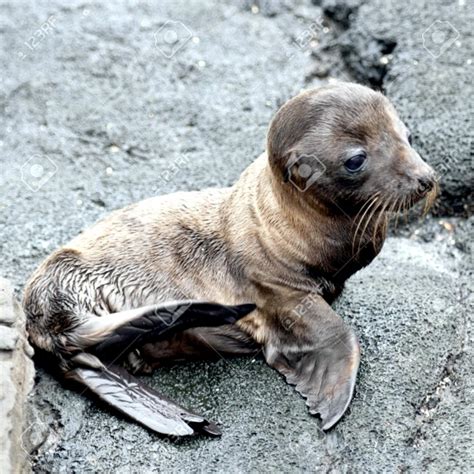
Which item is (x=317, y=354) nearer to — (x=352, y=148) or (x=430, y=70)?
(x=352, y=148)

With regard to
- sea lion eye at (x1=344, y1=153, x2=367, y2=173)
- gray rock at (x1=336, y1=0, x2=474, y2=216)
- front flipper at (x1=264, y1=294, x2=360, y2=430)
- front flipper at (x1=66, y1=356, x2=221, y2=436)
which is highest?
sea lion eye at (x1=344, y1=153, x2=367, y2=173)

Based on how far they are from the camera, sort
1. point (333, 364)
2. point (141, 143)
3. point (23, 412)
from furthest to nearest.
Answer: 1. point (141, 143)
2. point (333, 364)
3. point (23, 412)

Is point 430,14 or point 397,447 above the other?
point 430,14

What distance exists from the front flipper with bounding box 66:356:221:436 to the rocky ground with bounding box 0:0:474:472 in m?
0.07

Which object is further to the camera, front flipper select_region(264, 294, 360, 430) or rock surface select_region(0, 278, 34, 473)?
front flipper select_region(264, 294, 360, 430)

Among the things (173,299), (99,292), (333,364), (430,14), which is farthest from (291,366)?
(430,14)

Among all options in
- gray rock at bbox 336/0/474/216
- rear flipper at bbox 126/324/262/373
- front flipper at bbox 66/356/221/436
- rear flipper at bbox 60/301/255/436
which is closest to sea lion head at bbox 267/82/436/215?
rear flipper at bbox 60/301/255/436

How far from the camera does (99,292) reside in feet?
17.5

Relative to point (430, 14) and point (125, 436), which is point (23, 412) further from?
point (430, 14)

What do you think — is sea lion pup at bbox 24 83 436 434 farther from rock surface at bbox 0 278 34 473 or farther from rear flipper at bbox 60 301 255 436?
rock surface at bbox 0 278 34 473

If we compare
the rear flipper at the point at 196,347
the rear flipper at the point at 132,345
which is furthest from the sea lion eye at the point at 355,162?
the rear flipper at the point at 196,347

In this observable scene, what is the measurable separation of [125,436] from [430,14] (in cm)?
434

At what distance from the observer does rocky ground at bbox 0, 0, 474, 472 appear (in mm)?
4828

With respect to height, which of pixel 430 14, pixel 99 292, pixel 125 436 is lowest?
pixel 125 436
